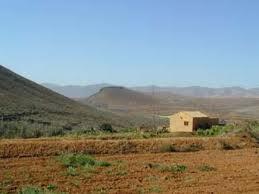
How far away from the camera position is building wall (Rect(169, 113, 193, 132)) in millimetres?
47875

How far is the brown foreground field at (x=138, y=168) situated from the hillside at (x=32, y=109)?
15277 mm

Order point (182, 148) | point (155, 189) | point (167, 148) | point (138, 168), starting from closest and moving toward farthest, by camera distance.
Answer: point (155, 189) < point (138, 168) < point (167, 148) < point (182, 148)

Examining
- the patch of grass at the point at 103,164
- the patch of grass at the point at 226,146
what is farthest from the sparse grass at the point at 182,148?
the patch of grass at the point at 103,164

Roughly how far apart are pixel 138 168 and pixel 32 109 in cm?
4128

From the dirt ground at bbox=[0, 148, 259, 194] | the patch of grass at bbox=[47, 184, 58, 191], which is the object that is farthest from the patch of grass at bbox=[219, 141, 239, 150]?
the patch of grass at bbox=[47, 184, 58, 191]

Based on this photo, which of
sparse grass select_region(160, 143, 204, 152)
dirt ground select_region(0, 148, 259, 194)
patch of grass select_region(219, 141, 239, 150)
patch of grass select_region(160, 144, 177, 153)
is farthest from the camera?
patch of grass select_region(219, 141, 239, 150)

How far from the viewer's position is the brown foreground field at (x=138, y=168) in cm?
1658

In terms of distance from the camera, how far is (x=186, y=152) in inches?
1075

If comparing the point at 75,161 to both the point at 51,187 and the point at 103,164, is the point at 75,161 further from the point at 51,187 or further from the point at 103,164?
the point at 51,187

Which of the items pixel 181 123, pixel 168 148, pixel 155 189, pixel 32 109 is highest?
pixel 32 109

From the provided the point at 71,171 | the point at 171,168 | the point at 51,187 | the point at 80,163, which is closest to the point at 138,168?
the point at 171,168

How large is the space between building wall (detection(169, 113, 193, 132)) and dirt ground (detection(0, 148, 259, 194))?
23.3m

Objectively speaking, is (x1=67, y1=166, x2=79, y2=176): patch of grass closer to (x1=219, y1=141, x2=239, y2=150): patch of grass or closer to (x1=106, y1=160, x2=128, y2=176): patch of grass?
(x1=106, y1=160, x2=128, y2=176): patch of grass

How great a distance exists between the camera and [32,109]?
6044 centimetres
